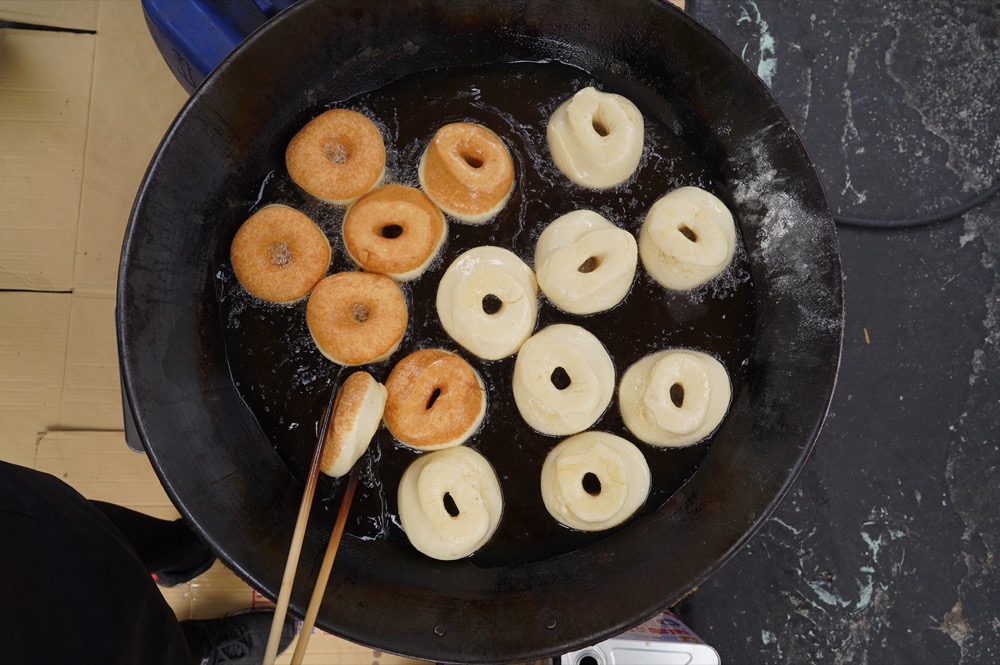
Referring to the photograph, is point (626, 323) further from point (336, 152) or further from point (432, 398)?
point (336, 152)

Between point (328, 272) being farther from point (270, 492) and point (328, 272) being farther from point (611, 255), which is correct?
point (611, 255)

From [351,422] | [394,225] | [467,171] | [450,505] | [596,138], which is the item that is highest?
[596,138]

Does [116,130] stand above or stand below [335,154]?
above

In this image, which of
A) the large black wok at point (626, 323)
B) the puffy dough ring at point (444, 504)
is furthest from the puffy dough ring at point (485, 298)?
the large black wok at point (626, 323)

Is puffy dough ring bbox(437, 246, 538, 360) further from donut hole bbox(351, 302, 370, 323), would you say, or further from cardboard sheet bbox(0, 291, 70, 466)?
cardboard sheet bbox(0, 291, 70, 466)

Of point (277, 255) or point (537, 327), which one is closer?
point (277, 255)

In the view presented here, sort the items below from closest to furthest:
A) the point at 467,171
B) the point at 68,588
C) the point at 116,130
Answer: the point at 68,588
the point at 467,171
the point at 116,130

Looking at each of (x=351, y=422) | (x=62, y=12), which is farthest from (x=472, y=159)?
(x=62, y=12)
